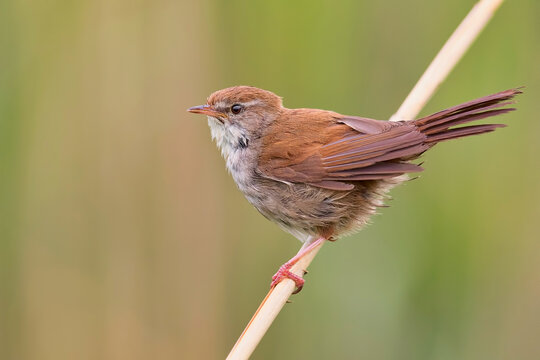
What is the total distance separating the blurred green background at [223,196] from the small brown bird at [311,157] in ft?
0.91

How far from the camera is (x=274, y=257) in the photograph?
13.4 feet

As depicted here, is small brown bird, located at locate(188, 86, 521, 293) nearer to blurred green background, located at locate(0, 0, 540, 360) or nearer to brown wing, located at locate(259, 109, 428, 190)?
brown wing, located at locate(259, 109, 428, 190)

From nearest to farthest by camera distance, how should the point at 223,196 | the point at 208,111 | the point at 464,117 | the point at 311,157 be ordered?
1. the point at 464,117
2. the point at 311,157
3. the point at 208,111
4. the point at 223,196

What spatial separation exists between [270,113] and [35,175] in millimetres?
1339

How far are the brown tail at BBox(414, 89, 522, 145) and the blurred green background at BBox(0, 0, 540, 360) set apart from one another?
634mm

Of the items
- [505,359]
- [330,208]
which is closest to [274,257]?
[330,208]

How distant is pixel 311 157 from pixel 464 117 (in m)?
0.76

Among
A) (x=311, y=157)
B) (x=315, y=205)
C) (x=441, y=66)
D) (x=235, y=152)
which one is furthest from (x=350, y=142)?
(x=235, y=152)

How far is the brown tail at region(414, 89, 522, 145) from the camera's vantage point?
9.52 ft

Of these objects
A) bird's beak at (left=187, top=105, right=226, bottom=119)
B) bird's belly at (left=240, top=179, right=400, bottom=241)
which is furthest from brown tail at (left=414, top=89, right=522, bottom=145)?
bird's beak at (left=187, top=105, right=226, bottom=119)

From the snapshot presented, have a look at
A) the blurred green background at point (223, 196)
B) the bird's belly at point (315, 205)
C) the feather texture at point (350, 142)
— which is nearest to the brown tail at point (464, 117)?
the feather texture at point (350, 142)

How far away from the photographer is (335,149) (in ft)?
11.0

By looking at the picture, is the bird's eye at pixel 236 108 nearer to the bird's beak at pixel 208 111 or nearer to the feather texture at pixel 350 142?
the bird's beak at pixel 208 111

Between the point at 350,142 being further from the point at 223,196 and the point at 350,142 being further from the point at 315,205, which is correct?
the point at 223,196
